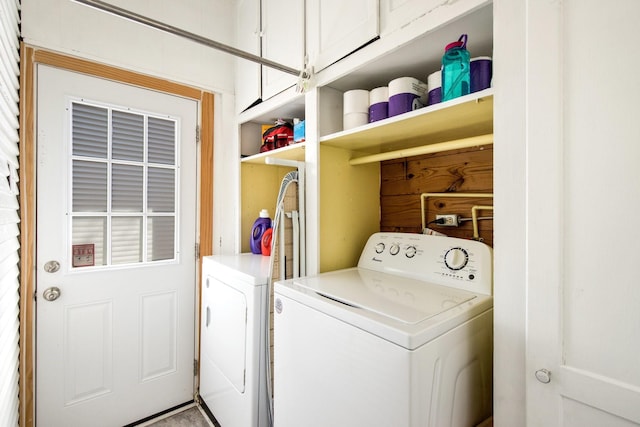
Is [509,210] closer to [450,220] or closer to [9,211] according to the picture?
[450,220]

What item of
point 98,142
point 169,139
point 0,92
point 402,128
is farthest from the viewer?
point 169,139

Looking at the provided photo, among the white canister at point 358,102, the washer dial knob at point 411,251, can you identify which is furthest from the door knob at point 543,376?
the white canister at point 358,102

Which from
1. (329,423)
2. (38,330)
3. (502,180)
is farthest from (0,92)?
(502,180)

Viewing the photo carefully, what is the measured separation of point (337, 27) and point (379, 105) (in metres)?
0.43

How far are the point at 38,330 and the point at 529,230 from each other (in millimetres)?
2368

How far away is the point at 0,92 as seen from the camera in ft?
3.80

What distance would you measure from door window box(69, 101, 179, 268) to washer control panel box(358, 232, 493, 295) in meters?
1.40

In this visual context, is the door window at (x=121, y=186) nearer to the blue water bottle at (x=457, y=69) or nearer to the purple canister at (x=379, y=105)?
the purple canister at (x=379, y=105)

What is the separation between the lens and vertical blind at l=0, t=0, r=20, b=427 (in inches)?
46.3

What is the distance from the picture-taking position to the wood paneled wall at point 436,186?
1447 mm

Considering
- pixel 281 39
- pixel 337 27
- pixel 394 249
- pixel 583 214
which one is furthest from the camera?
pixel 281 39

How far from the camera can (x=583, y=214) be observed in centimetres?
74

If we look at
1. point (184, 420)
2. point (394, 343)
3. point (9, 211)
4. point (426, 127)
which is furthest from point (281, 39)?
point (184, 420)

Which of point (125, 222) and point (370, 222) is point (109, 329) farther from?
point (370, 222)
